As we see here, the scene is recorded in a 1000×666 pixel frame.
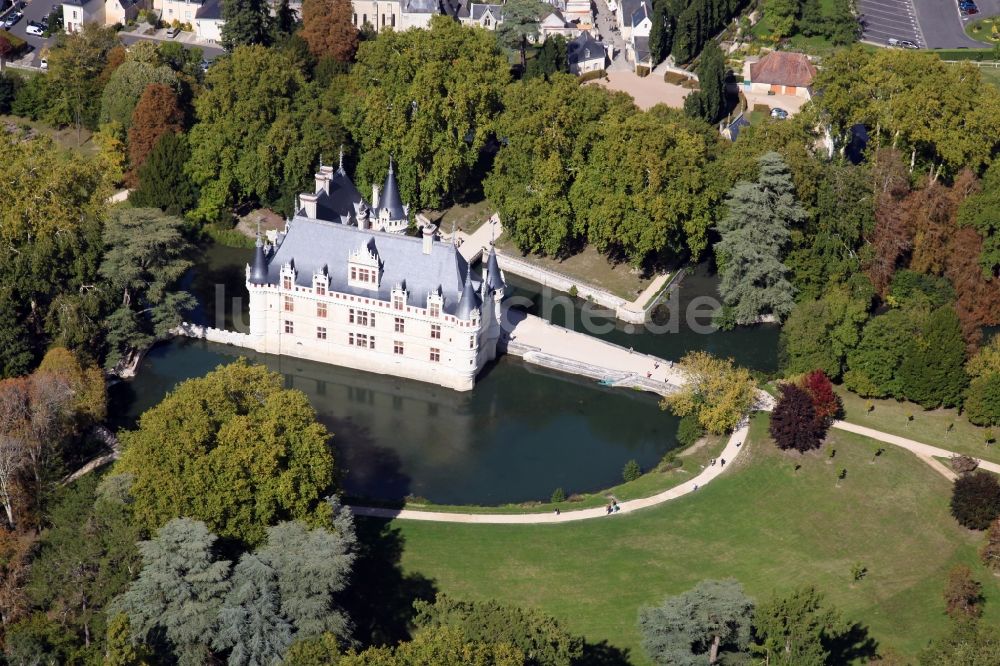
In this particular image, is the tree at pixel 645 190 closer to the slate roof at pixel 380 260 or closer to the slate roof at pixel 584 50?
the slate roof at pixel 380 260

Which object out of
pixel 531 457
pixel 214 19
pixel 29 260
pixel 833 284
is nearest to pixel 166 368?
pixel 29 260

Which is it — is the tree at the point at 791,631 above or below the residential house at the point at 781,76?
below

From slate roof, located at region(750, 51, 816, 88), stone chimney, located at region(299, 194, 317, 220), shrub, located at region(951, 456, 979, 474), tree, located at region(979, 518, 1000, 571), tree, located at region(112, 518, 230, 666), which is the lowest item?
tree, located at region(979, 518, 1000, 571)

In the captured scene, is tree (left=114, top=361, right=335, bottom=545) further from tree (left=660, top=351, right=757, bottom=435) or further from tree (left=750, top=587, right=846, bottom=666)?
tree (left=660, top=351, right=757, bottom=435)

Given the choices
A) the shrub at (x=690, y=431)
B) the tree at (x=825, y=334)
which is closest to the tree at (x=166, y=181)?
the shrub at (x=690, y=431)

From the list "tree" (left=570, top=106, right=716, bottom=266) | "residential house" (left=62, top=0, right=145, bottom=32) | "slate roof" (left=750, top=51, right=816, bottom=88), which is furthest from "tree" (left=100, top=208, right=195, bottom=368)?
"slate roof" (left=750, top=51, right=816, bottom=88)
